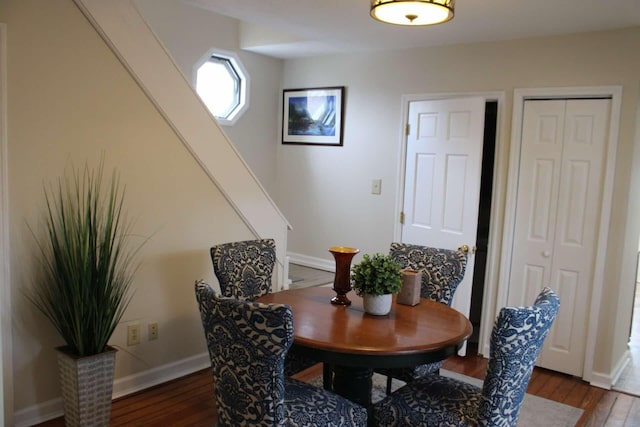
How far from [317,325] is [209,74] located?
319 centimetres

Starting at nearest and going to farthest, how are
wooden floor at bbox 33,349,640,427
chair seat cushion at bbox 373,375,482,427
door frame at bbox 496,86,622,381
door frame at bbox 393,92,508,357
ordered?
chair seat cushion at bbox 373,375,482,427
wooden floor at bbox 33,349,640,427
door frame at bbox 496,86,622,381
door frame at bbox 393,92,508,357

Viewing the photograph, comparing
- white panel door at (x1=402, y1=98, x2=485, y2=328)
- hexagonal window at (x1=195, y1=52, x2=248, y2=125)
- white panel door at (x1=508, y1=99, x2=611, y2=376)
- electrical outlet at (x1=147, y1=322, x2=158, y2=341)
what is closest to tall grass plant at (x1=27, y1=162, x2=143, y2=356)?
electrical outlet at (x1=147, y1=322, x2=158, y2=341)

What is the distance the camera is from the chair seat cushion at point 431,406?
2.07 meters

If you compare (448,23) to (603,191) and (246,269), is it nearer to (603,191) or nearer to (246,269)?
(603,191)

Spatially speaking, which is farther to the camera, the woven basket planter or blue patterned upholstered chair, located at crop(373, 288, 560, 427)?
the woven basket planter

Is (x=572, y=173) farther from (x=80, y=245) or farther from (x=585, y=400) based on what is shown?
(x=80, y=245)

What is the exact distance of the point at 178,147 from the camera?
3.14 metres

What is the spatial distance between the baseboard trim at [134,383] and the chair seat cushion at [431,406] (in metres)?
1.55

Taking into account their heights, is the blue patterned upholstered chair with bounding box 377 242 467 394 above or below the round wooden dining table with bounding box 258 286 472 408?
above

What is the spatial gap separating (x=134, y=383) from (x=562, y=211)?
9.78 feet

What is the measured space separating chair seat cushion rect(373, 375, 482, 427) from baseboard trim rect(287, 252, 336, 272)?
9.15 feet

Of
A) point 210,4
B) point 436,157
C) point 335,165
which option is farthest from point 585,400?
point 210,4

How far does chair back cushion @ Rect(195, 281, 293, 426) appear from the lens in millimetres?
1678

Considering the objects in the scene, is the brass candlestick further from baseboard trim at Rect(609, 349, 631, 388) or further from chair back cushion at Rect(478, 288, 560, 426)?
baseboard trim at Rect(609, 349, 631, 388)
